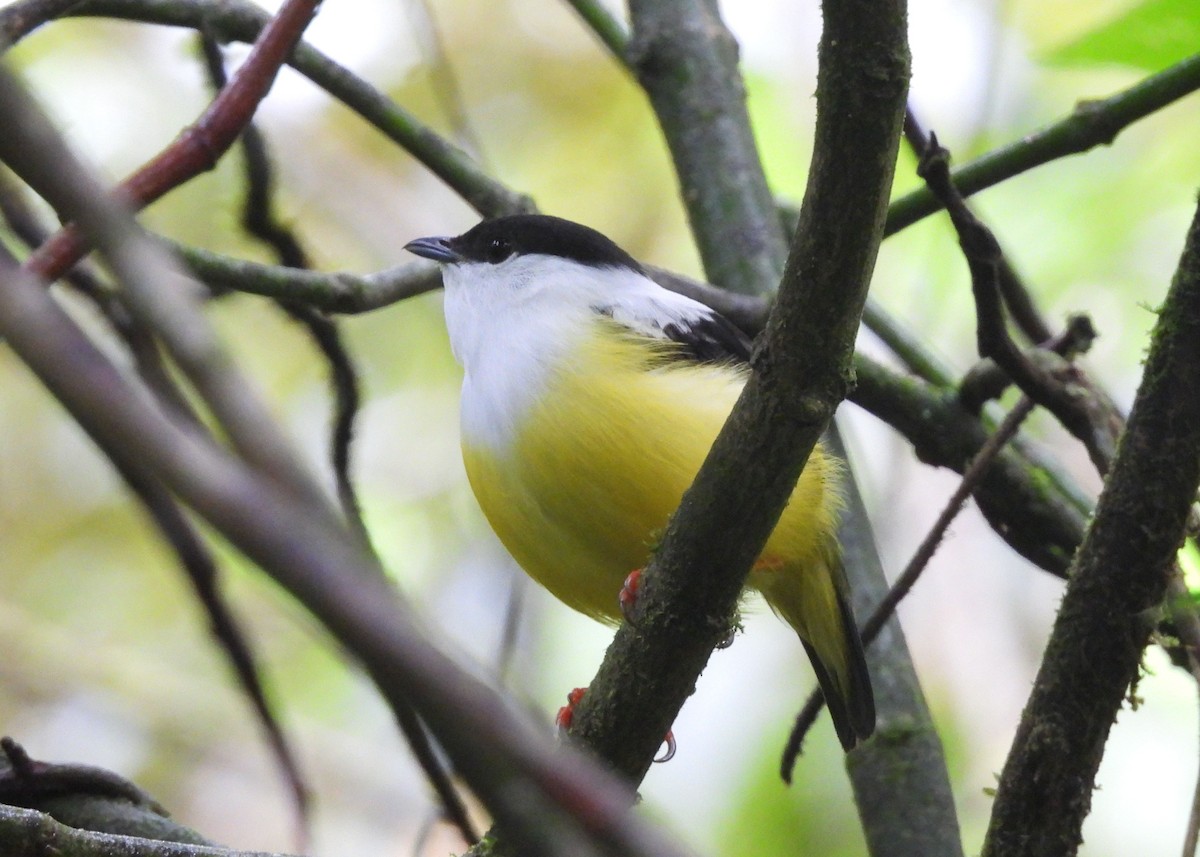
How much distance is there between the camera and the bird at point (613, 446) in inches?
137

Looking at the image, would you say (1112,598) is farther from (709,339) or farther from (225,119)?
(225,119)

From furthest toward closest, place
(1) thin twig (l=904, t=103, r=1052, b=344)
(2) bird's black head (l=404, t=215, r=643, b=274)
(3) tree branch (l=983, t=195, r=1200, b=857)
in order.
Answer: (2) bird's black head (l=404, t=215, r=643, b=274)
(1) thin twig (l=904, t=103, r=1052, b=344)
(3) tree branch (l=983, t=195, r=1200, b=857)

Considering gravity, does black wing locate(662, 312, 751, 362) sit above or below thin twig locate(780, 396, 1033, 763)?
above

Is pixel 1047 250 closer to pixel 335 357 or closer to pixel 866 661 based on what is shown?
pixel 866 661

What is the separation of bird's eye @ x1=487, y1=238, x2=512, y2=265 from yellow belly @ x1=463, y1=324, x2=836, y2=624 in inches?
29.9

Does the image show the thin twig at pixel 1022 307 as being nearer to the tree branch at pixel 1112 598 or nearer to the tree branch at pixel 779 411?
the tree branch at pixel 1112 598

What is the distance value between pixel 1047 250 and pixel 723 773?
294cm

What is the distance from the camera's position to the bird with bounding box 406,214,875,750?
11.4 ft

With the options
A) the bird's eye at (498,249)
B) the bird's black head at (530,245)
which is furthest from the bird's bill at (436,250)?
the bird's eye at (498,249)

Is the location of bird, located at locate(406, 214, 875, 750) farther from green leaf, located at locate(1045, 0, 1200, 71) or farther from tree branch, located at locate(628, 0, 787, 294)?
green leaf, located at locate(1045, 0, 1200, 71)

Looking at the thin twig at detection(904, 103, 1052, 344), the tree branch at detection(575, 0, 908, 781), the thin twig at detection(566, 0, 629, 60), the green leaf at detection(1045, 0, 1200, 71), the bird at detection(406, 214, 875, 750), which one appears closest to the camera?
the tree branch at detection(575, 0, 908, 781)

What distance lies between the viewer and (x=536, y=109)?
850 cm

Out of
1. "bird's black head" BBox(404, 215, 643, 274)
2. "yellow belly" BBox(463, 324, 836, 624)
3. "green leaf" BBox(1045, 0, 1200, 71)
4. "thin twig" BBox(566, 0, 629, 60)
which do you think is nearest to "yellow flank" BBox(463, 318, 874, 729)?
"yellow belly" BBox(463, 324, 836, 624)

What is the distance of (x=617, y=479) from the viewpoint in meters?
3.44
